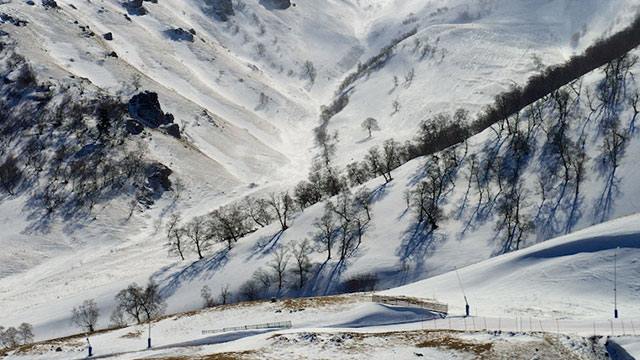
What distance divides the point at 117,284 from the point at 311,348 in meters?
68.4

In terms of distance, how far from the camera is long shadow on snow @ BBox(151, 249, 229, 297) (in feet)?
346

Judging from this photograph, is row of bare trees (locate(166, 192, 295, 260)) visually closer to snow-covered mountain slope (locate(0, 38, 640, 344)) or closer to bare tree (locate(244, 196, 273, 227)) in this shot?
bare tree (locate(244, 196, 273, 227))

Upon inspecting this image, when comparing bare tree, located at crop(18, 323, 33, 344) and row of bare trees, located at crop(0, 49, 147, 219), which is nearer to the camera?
bare tree, located at crop(18, 323, 33, 344)

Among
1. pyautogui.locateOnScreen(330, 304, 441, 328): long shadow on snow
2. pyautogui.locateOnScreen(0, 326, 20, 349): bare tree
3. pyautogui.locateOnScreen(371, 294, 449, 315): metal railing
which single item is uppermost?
pyautogui.locateOnScreen(371, 294, 449, 315): metal railing

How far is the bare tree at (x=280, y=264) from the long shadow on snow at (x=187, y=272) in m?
10.4

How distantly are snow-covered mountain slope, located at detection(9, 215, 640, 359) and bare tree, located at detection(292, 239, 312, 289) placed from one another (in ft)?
81.5

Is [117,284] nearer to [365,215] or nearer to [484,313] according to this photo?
[365,215]

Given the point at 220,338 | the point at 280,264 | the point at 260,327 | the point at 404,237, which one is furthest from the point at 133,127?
the point at 220,338

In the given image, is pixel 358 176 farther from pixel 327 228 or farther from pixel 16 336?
pixel 16 336

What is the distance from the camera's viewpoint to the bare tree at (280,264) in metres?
99.2

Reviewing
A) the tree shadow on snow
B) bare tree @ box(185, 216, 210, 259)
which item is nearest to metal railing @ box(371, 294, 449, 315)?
the tree shadow on snow

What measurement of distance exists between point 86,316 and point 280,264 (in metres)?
32.2

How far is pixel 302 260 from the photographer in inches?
4033

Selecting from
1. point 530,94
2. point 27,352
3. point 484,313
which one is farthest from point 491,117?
point 27,352
